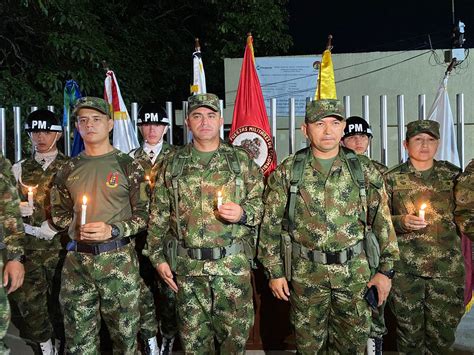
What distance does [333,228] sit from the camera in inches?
134

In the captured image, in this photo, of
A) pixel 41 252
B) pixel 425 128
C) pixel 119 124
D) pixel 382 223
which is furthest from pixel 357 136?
pixel 41 252

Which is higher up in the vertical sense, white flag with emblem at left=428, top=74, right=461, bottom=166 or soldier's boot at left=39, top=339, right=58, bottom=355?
white flag with emblem at left=428, top=74, right=461, bottom=166

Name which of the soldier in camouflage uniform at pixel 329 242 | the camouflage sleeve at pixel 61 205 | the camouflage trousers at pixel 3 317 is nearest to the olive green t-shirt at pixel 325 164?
the soldier in camouflage uniform at pixel 329 242

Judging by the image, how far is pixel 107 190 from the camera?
379 centimetres

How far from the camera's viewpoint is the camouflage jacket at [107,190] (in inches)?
148

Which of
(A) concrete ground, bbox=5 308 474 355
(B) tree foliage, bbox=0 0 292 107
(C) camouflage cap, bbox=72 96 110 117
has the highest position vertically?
(B) tree foliage, bbox=0 0 292 107

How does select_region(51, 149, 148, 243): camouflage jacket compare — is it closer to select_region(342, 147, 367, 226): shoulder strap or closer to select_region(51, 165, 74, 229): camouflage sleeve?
select_region(51, 165, 74, 229): camouflage sleeve

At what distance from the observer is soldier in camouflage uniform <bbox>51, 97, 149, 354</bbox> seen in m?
3.71

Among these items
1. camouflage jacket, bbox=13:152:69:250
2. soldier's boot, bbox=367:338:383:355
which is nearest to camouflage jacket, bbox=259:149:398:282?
soldier's boot, bbox=367:338:383:355

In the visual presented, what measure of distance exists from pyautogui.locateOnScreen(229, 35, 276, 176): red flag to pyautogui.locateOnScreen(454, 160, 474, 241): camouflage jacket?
7.75 ft

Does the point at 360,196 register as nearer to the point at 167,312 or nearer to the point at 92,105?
the point at 92,105

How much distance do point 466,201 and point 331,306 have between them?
1.27 metres

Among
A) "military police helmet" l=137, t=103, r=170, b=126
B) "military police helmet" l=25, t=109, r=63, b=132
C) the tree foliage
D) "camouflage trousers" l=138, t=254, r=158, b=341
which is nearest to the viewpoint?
"camouflage trousers" l=138, t=254, r=158, b=341

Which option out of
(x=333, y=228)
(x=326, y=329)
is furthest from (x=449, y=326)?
(x=333, y=228)
